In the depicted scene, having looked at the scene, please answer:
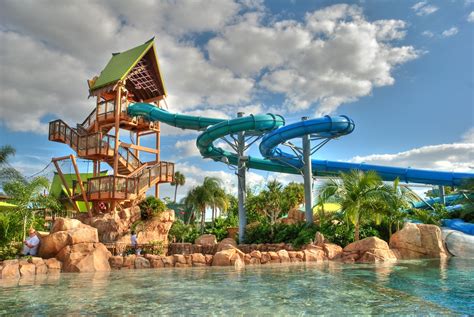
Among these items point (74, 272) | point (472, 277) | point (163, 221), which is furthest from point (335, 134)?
point (74, 272)

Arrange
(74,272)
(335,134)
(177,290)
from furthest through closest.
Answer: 1. (335,134)
2. (74,272)
3. (177,290)

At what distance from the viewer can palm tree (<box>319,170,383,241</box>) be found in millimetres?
17469

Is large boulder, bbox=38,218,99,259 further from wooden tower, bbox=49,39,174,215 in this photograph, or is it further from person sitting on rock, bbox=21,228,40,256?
wooden tower, bbox=49,39,174,215

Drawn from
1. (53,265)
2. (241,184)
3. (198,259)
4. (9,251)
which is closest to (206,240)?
(241,184)

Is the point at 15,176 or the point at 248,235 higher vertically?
the point at 15,176

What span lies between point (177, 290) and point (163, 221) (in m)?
13.5

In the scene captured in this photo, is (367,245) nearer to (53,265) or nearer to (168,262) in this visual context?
(168,262)

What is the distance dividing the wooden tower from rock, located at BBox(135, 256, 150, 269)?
7.54 metres

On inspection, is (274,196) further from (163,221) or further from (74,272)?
(74,272)

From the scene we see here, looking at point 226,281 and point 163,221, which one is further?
point 163,221

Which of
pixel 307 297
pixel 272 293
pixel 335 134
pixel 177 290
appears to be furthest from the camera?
pixel 335 134

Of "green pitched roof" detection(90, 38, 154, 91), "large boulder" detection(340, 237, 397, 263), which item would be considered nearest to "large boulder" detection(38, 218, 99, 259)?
"large boulder" detection(340, 237, 397, 263)

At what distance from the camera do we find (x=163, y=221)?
21.7 meters

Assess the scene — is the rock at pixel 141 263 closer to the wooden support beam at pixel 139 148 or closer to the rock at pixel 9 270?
the rock at pixel 9 270
